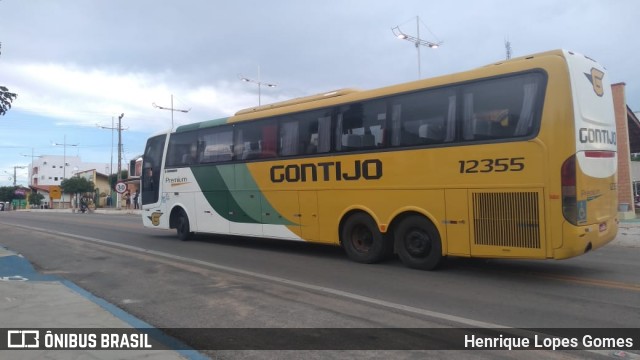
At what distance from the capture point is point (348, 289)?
7453mm

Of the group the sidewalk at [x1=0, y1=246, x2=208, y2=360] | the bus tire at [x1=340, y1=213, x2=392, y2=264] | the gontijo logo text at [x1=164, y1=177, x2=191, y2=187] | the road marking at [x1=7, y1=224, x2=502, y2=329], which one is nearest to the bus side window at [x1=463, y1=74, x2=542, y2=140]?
the bus tire at [x1=340, y1=213, x2=392, y2=264]

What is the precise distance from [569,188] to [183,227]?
10.9 m

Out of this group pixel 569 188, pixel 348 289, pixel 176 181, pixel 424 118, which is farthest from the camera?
pixel 176 181

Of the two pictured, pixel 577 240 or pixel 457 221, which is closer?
pixel 577 240

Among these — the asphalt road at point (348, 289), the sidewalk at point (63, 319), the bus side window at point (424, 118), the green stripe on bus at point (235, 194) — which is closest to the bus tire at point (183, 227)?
the green stripe on bus at point (235, 194)

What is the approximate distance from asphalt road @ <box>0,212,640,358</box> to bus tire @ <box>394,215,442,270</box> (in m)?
0.22

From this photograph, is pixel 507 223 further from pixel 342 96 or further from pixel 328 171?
pixel 342 96

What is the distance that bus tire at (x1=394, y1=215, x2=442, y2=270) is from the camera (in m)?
8.48

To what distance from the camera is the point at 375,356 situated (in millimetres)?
4578

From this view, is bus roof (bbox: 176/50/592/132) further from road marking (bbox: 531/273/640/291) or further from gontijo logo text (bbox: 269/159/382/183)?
road marking (bbox: 531/273/640/291)

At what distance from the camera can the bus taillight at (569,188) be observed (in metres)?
6.94

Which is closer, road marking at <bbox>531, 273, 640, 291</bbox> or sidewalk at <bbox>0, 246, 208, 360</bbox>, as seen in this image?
sidewalk at <bbox>0, 246, 208, 360</bbox>

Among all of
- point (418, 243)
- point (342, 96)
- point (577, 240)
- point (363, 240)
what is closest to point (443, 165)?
point (418, 243)

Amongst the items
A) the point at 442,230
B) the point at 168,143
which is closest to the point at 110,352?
the point at 442,230
